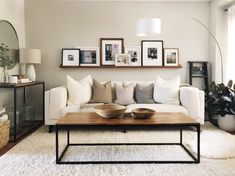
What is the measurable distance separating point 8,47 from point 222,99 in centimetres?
376

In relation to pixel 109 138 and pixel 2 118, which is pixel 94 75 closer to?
pixel 109 138

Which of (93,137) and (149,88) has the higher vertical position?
(149,88)

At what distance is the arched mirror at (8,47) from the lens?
3814mm

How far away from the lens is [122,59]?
495cm

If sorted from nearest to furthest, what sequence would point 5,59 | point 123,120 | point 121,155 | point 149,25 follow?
point 123,120
point 121,155
point 149,25
point 5,59

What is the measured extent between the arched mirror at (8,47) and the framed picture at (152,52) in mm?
2459

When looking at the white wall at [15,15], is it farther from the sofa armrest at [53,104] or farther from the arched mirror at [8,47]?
the sofa armrest at [53,104]

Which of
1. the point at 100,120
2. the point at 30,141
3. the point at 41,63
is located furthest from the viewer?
the point at 41,63

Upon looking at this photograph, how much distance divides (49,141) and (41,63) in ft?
6.86

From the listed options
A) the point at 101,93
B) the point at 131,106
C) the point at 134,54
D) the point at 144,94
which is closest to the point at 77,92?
the point at 101,93

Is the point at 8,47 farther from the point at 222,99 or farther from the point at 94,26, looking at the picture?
the point at 222,99

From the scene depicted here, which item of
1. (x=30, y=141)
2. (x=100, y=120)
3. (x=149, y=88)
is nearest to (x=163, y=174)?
(x=100, y=120)

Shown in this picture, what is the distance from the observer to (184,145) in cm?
322

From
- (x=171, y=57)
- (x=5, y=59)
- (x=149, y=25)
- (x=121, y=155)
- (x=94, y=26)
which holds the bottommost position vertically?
(x=121, y=155)
